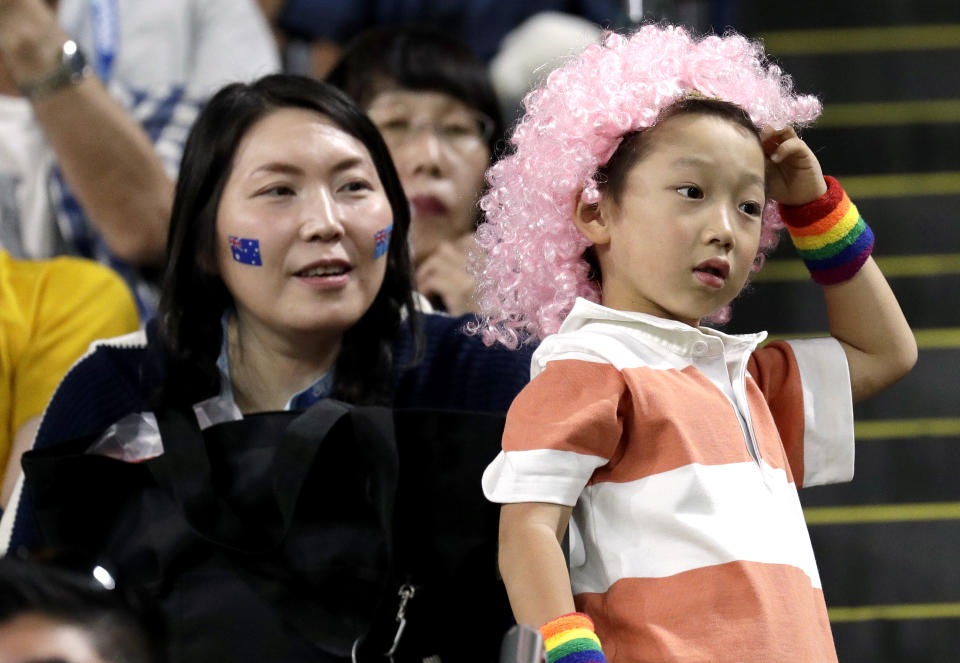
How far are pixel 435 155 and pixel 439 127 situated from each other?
8cm

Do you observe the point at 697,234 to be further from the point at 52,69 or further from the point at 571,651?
the point at 52,69

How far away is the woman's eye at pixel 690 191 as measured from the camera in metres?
1.36

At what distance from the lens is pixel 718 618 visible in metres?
1.25

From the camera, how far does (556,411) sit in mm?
1305

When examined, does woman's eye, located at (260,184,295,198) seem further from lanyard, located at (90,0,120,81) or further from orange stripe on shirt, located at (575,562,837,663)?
lanyard, located at (90,0,120,81)

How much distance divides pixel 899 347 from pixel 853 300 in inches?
3.3

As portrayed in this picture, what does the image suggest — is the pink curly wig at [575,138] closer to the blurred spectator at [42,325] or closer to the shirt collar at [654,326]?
the shirt collar at [654,326]

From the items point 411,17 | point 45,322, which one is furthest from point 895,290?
point 45,322

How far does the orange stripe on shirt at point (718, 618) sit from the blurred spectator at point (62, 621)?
1.89 feet

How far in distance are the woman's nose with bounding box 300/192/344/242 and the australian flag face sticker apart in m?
0.07

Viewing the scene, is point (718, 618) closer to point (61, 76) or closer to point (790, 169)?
point (790, 169)

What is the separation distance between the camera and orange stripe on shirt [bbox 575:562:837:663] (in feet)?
4.08

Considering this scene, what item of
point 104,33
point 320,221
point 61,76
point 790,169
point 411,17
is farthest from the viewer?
point 411,17

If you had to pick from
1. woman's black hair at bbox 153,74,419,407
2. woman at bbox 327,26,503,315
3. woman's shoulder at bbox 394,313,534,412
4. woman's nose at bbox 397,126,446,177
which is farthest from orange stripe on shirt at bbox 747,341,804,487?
woman's nose at bbox 397,126,446,177
